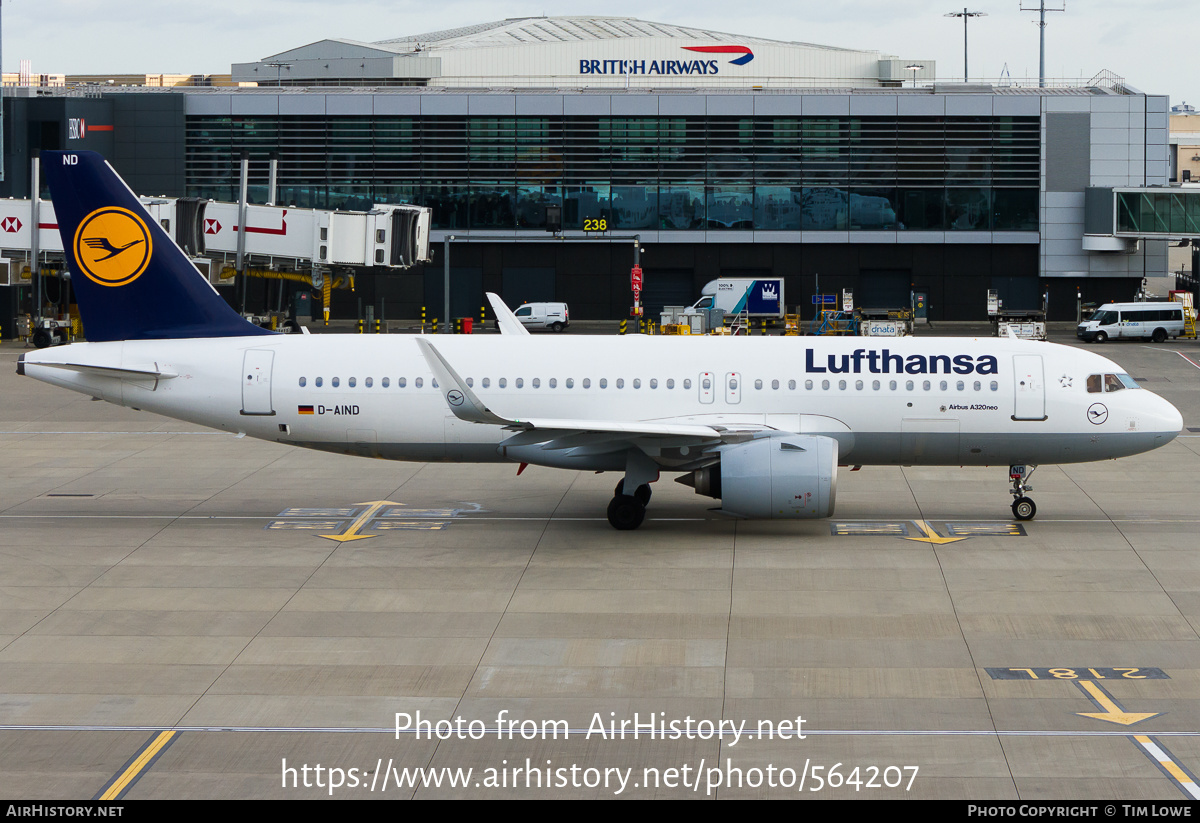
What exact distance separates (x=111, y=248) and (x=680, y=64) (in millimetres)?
72573

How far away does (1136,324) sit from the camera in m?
69.7

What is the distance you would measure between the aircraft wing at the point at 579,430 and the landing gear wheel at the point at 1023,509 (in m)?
5.86

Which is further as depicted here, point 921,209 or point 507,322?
point 921,209

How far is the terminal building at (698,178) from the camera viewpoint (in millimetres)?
81000

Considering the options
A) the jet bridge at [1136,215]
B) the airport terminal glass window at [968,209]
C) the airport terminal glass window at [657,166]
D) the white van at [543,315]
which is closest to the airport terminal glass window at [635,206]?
the airport terminal glass window at [657,166]

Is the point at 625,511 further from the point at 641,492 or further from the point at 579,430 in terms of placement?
the point at 579,430

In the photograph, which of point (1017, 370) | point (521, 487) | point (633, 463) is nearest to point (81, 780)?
point (633, 463)

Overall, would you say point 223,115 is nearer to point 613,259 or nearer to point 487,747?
point 613,259

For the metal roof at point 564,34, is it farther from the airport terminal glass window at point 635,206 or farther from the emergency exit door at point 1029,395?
the emergency exit door at point 1029,395

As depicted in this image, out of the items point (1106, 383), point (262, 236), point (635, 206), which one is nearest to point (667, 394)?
point (1106, 383)

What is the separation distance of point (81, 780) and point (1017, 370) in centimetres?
1919

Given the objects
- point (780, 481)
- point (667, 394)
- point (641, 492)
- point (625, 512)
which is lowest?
point (625, 512)

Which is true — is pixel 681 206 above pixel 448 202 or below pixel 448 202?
below

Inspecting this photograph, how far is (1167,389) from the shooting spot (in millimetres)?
48750
